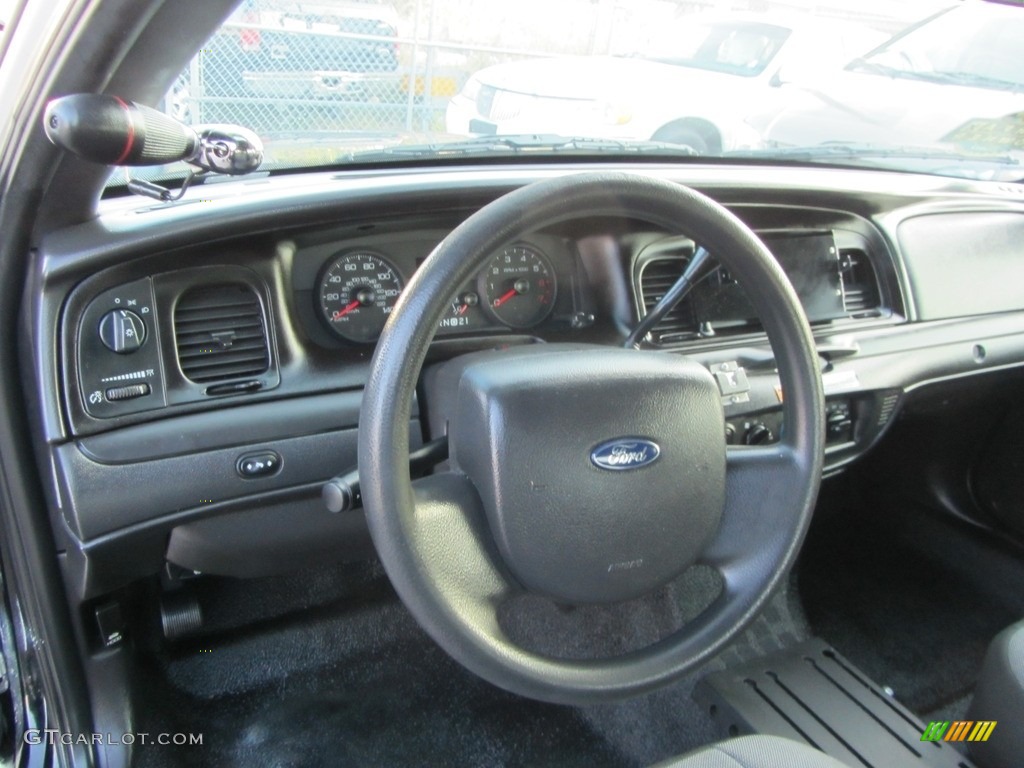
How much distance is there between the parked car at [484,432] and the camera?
3.43 feet

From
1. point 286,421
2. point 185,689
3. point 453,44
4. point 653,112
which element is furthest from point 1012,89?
point 185,689

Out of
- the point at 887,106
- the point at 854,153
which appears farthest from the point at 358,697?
the point at 887,106

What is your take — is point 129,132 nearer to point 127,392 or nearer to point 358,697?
point 127,392

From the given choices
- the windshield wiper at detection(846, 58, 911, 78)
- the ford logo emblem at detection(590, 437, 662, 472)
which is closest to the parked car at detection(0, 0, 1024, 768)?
the ford logo emblem at detection(590, 437, 662, 472)

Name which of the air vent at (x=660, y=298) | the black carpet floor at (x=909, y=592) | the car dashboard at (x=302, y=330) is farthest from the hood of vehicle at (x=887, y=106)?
the black carpet floor at (x=909, y=592)

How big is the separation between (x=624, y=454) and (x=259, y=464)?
662mm

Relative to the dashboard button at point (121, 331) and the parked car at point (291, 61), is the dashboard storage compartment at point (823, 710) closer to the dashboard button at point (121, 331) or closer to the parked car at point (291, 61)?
the dashboard button at point (121, 331)

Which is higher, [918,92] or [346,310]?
[918,92]

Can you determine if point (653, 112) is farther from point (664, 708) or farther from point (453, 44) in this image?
point (664, 708)

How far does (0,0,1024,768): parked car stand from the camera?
105cm

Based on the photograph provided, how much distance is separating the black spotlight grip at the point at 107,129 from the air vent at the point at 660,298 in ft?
3.21

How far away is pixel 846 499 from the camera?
2514 mm

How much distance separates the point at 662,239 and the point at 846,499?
1150 mm

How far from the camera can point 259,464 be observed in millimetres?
1431
